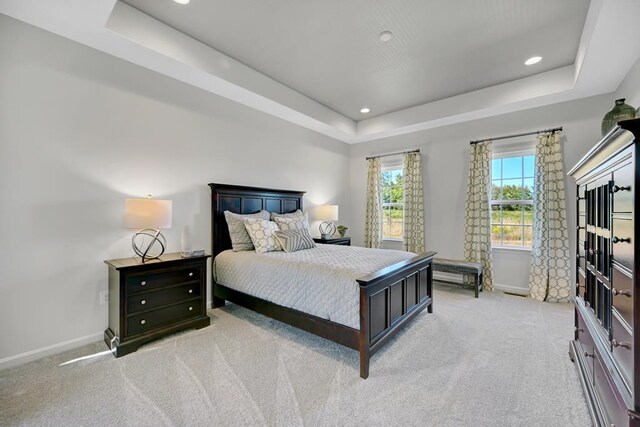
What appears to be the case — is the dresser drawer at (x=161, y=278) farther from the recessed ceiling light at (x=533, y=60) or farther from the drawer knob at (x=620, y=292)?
the recessed ceiling light at (x=533, y=60)

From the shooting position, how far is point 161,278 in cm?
263

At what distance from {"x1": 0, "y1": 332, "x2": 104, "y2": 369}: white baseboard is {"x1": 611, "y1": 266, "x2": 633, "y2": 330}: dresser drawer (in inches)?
147

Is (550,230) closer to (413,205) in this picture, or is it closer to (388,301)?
(413,205)

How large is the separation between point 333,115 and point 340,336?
3.87 meters

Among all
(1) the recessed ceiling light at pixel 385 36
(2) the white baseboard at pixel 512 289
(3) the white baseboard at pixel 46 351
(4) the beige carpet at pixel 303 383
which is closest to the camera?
(4) the beige carpet at pixel 303 383

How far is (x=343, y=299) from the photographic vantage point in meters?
2.22

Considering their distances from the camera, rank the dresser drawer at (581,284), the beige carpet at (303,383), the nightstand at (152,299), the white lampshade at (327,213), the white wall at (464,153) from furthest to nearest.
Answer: the white lampshade at (327,213)
the white wall at (464,153)
the nightstand at (152,299)
the dresser drawer at (581,284)
the beige carpet at (303,383)

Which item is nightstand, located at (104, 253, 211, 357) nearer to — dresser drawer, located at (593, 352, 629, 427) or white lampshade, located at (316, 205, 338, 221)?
white lampshade, located at (316, 205, 338, 221)

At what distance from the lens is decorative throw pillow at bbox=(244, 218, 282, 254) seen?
10.9 feet

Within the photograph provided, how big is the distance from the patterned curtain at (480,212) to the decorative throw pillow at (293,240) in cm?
267

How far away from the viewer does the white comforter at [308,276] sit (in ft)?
7.31

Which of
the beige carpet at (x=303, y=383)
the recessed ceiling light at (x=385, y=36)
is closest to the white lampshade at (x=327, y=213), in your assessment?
the beige carpet at (x=303, y=383)

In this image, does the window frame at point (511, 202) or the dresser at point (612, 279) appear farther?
the window frame at point (511, 202)

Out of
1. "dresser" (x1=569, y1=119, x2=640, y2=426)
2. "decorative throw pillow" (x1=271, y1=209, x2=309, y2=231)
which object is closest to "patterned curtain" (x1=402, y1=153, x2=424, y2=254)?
"decorative throw pillow" (x1=271, y1=209, x2=309, y2=231)
